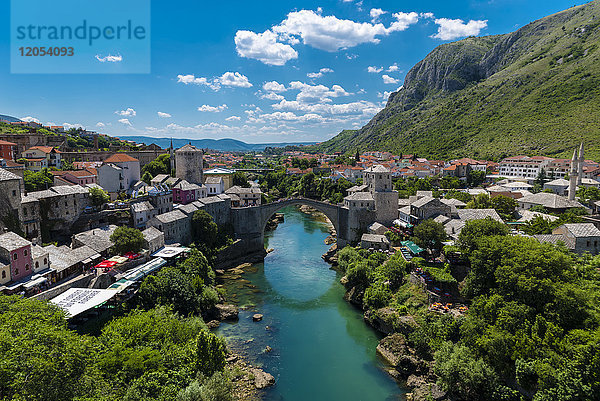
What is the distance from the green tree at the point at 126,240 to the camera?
24.6 m

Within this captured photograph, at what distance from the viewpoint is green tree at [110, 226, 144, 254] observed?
80.8ft

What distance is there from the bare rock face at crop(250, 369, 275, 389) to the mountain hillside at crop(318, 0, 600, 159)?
207 feet

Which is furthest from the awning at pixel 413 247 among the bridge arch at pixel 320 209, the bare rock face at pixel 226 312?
the bare rock face at pixel 226 312

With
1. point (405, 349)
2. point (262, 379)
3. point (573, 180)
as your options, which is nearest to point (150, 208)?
point (262, 379)

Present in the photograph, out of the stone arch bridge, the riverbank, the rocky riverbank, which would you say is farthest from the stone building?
the rocky riverbank

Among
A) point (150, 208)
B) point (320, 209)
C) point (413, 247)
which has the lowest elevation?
point (413, 247)

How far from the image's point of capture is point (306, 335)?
22.7m

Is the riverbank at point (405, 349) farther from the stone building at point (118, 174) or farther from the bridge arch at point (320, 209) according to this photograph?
the stone building at point (118, 174)

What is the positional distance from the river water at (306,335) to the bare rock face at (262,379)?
34 centimetres

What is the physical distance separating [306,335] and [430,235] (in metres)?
12.5

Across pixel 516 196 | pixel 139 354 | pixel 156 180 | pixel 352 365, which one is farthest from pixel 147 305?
pixel 516 196

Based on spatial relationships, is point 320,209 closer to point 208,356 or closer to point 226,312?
point 226,312

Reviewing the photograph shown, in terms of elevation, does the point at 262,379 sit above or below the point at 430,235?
below

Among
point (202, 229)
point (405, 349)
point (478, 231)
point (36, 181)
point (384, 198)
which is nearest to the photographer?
point (405, 349)
